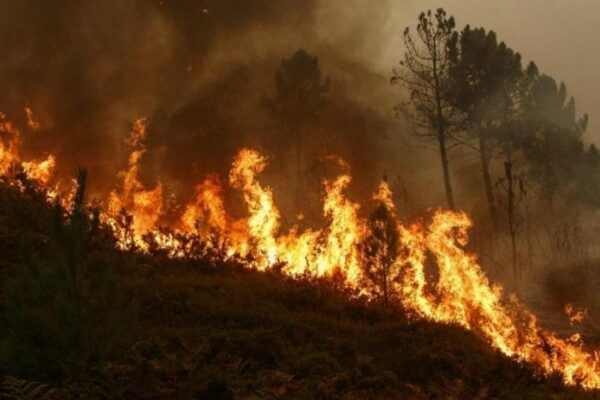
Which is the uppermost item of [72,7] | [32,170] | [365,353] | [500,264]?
[72,7]

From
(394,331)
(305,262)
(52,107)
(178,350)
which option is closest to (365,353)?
(394,331)

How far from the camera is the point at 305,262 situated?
1794 cm

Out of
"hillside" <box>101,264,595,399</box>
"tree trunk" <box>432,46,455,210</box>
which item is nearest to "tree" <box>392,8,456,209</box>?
"tree trunk" <box>432,46,455,210</box>

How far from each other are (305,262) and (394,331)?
6571mm

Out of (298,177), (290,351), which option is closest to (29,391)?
(290,351)

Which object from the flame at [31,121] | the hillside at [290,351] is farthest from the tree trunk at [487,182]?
the flame at [31,121]

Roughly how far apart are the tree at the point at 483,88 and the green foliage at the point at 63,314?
79.4 ft

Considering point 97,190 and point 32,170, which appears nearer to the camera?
point 32,170

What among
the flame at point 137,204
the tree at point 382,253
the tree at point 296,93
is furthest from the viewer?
the tree at point 296,93

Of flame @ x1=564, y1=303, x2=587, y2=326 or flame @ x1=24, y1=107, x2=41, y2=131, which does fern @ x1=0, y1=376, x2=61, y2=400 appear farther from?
flame @ x1=24, y1=107, x2=41, y2=131

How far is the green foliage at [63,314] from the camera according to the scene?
685cm

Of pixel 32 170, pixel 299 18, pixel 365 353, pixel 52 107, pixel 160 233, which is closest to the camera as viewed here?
pixel 365 353

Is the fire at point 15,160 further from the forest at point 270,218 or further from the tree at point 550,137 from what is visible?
the tree at point 550,137

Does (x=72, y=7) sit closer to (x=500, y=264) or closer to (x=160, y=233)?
(x=160, y=233)
